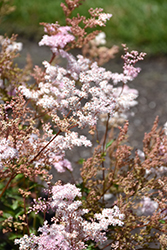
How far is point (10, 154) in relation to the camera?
1.16 metres

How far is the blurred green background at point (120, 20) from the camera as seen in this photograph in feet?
17.4

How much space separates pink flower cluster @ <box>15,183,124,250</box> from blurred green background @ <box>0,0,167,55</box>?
14.7ft

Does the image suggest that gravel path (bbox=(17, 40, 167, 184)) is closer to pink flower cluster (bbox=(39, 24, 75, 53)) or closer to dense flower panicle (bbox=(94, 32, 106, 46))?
dense flower panicle (bbox=(94, 32, 106, 46))

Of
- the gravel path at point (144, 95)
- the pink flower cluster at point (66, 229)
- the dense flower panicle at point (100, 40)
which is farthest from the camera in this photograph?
the gravel path at point (144, 95)

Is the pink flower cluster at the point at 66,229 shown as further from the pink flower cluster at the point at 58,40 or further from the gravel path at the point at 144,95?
the gravel path at the point at 144,95

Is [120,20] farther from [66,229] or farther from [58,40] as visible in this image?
[66,229]

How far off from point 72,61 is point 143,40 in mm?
4158

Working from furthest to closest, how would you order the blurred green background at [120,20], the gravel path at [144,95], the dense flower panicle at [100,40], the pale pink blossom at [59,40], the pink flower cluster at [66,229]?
the blurred green background at [120,20] → the gravel path at [144,95] → the dense flower panicle at [100,40] → the pale pink blossom at [59,40] → the pink flower cluster at [66,229]

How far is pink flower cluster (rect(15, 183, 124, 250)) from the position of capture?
43.1 inches

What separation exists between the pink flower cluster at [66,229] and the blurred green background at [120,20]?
4.48 metres

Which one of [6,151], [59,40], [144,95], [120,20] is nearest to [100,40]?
[59,40]

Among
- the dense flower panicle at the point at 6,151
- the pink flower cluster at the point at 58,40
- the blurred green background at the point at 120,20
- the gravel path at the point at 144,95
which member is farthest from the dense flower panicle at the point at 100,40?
the blurred green background at the point at 120,20

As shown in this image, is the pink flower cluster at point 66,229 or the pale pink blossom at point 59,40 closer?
the pink flower cluster at point 66,229

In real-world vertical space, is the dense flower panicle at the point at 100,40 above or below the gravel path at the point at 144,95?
below
